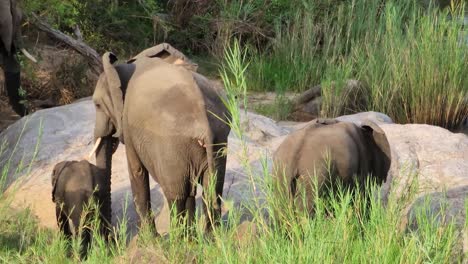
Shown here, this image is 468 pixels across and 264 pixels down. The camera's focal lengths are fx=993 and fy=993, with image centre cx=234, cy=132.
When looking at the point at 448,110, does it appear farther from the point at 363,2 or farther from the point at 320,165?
the point at 320,165

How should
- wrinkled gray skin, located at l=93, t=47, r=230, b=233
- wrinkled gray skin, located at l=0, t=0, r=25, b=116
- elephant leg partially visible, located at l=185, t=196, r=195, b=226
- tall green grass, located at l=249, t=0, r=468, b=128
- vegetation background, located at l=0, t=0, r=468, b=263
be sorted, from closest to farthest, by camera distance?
1. vegetation background, located at l=0, t=0, r=468, b=263
2. wrinkled gray skin, located at l=93, t=47, r=230, b=233
3. elephant leg partially visible, located at l=185, t=196, r=195, b=226
4. wrinkled gray skin, located at l=0, t=0, r=25, b=116
5. tall green grass, located at l=249, t=0, r=468, b=128

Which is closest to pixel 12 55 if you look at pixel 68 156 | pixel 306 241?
pixel 68 156

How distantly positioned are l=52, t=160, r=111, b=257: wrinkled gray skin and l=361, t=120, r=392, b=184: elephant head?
1708 millimetres

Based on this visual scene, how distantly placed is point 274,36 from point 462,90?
4299 millimetres

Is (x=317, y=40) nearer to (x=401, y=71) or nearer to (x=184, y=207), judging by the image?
(x=401, y=71)

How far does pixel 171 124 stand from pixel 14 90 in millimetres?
4434

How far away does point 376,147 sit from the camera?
232 inches

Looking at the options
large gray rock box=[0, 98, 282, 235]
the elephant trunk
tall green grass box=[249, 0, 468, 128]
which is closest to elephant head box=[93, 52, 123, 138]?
the elephant trunk

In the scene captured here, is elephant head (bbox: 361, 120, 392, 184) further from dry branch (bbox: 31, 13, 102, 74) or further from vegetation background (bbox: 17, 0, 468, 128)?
dry branch (bbox: 31, 13, 102, 74)

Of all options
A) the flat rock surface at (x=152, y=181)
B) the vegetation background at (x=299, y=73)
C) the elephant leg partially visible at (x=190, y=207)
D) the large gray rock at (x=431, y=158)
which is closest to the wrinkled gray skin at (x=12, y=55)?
the flat rock surface at (x=152, y=181)

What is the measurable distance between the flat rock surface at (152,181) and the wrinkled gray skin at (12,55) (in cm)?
103

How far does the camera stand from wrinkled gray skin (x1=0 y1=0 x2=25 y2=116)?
30.8ft

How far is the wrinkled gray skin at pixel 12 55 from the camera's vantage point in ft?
30.8

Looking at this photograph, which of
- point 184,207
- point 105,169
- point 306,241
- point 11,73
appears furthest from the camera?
point 11,73
